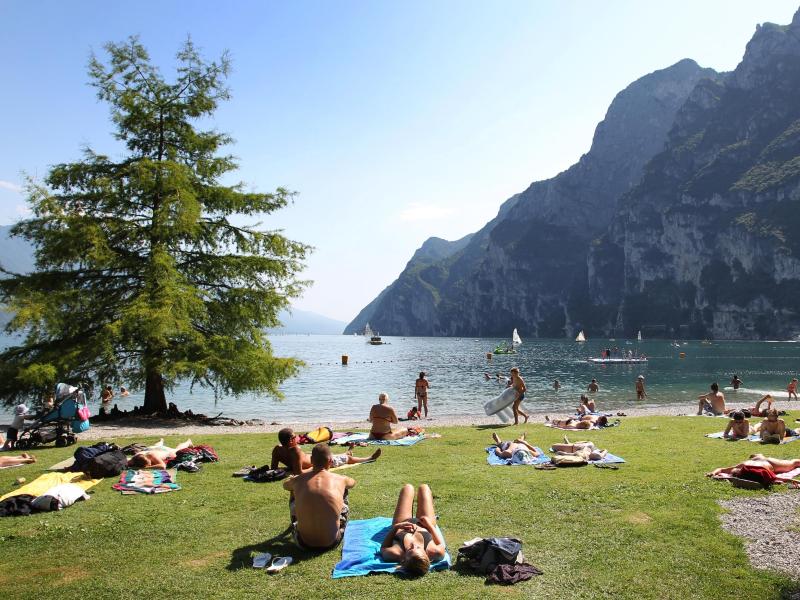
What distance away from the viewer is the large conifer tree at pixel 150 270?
20.6 m

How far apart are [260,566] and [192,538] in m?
1.63

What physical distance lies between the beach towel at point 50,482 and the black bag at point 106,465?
6.4 inches

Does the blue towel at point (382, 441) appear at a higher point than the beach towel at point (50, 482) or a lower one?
lower

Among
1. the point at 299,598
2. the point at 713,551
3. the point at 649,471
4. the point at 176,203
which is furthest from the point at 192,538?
the point at 176,203

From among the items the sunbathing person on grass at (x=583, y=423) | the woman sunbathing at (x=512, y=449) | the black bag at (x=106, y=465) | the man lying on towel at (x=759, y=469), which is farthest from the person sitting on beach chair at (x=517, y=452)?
the black bag at (x=106, y=465)

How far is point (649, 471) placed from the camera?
36.2ft

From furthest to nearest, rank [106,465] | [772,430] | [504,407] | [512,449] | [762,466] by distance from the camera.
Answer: [504,407], [772,430], [512,449], [106,465], [762,466]

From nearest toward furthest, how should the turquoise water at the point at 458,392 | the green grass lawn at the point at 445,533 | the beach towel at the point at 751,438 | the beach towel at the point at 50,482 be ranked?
the green grass lawn at the point at 445,533 → the beach towel at the point at 50,482 → the beach towel at the point at 751,438 → the turquoise water at the point at 458,392

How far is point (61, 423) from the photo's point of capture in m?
15.7

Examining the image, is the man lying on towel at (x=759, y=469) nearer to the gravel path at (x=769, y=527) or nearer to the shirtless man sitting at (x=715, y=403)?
the gravel path at (x=769, y=527)

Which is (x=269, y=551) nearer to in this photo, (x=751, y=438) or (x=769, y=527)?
(x=769, y=527)

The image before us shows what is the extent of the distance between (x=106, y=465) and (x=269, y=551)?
6017mm

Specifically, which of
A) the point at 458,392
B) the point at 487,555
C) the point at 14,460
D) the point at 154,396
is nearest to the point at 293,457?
the point at 487,555

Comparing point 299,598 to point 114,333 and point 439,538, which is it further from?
point 114,333
